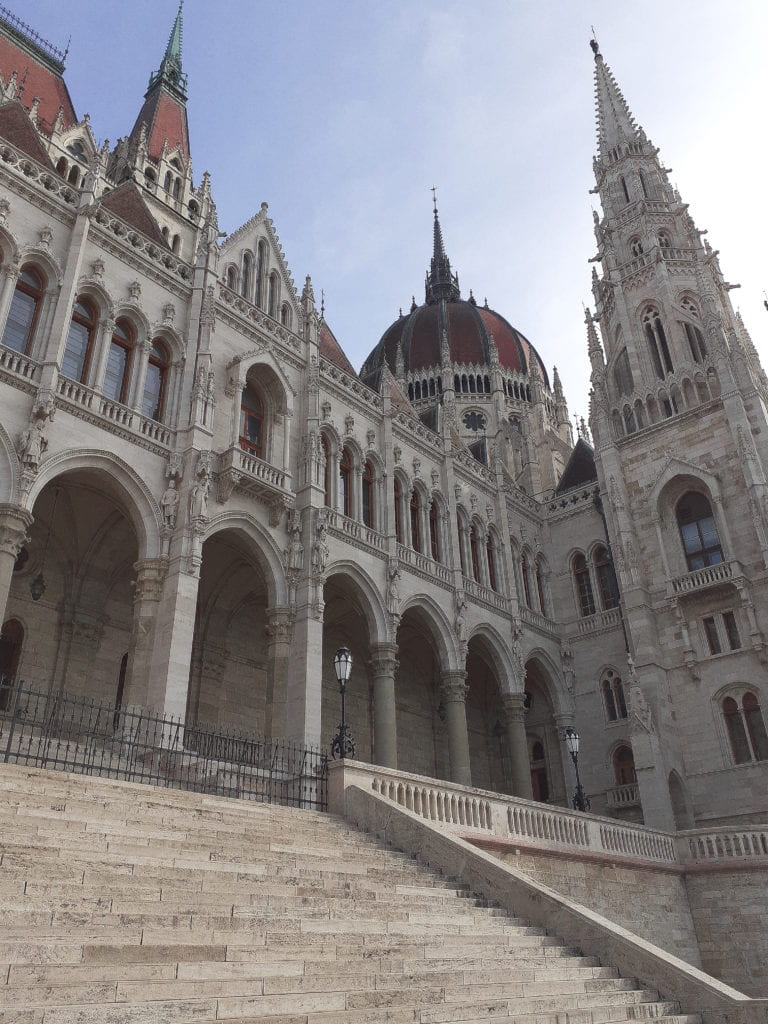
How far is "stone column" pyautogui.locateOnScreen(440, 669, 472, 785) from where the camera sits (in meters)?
22.5

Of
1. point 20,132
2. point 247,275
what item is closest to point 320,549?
point 247,275

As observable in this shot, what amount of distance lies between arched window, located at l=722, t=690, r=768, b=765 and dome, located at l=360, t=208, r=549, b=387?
30.3 m

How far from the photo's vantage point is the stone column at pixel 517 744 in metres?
24.5

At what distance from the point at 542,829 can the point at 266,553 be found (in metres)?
8.93

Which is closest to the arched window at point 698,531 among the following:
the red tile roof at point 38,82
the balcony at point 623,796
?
the balcony at point 623,796

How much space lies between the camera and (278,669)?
18875mm

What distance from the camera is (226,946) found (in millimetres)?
6492

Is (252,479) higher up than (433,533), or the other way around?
(433,533)

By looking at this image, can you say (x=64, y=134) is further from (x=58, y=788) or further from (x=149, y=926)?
(x=149, y=926)

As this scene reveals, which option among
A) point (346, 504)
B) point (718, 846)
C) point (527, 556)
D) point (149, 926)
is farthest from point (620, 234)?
point (149, 926)

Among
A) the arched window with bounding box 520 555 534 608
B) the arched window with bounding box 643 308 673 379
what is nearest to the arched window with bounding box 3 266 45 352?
the arched window with bounding box 520 555 534 608

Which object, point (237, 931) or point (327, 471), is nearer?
point (237, 931)

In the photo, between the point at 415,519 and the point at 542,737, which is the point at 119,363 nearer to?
the point at 415,519

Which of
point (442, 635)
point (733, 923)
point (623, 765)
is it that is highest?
point (442, 635)
